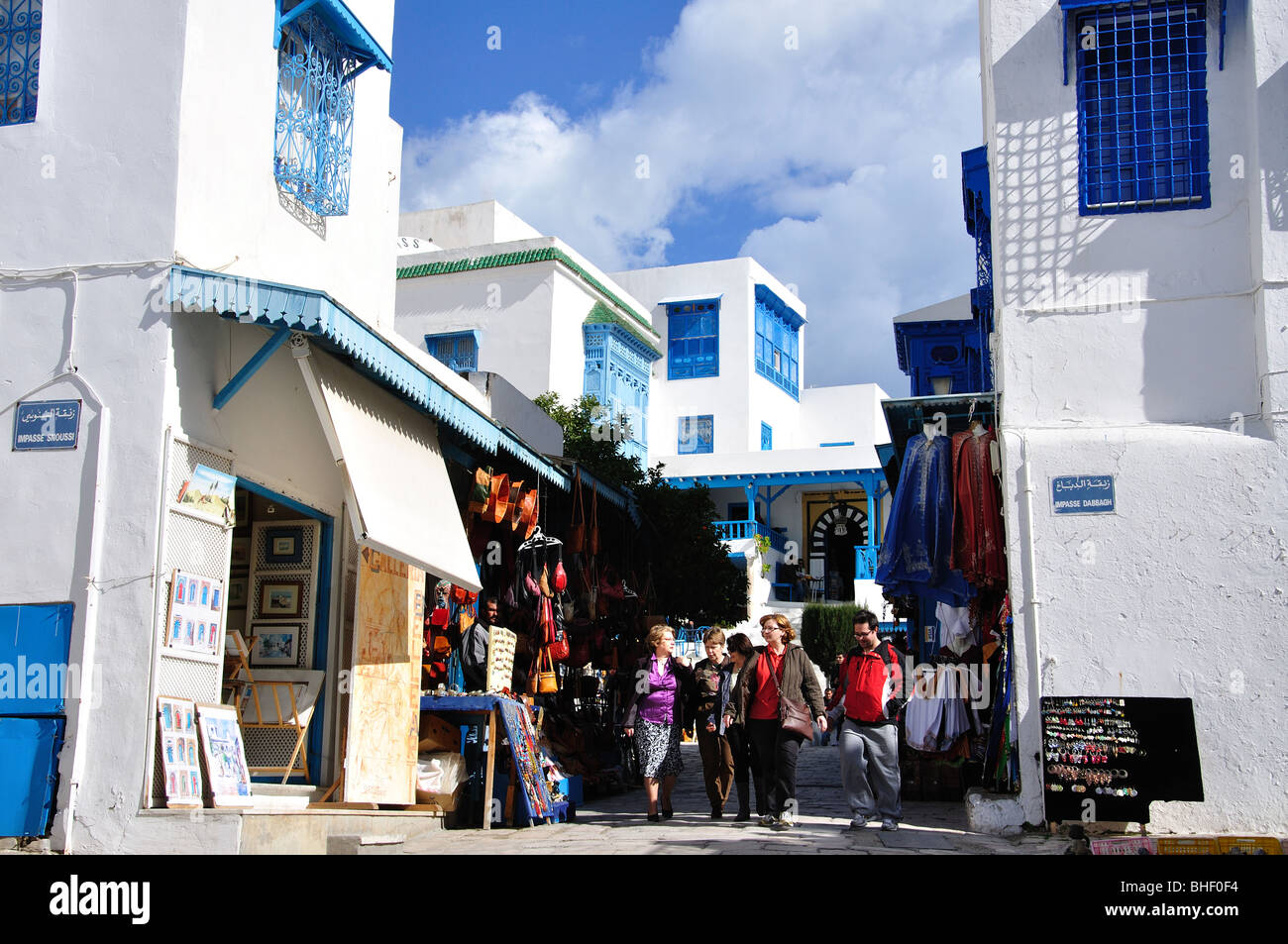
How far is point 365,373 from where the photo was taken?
30.3ft

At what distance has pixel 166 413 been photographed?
25.1 feet

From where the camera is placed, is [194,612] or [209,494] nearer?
[194,612]

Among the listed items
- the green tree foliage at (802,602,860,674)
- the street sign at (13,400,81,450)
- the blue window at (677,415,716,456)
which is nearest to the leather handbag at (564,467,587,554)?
the street sign at (13,400,81,450)

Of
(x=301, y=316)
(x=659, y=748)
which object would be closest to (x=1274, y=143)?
(x=659, y=748)

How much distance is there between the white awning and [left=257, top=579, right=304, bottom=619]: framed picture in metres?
1.23

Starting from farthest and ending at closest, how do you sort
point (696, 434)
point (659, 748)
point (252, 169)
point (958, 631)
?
point (696, 434), point (958, 631), point (659, 748), point (252, 169)

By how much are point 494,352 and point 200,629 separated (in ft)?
65.2

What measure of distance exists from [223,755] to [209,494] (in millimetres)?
1648

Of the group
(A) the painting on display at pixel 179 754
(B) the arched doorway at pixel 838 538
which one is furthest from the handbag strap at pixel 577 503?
(B) the arched doorway at pixel 838 538

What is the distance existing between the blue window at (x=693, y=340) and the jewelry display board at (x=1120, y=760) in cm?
2887

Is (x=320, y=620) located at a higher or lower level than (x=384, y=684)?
higher

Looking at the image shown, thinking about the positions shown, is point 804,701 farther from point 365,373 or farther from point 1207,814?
point 365,373

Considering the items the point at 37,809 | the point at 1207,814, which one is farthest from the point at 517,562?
the point at 1207,814

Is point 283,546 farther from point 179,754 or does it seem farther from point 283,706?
point 179,754
